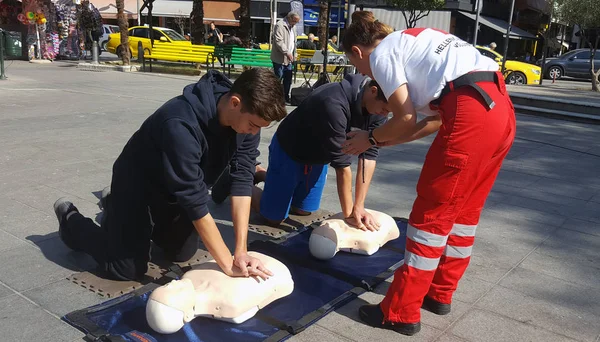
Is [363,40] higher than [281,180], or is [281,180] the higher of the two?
[363,40]

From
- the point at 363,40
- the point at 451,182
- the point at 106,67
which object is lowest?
the point at 106,67

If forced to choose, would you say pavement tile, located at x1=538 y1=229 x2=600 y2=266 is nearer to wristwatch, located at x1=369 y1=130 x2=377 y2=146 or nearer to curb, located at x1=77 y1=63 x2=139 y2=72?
wristwatch, located at x1=369 y1=130 x2=377 y2=146

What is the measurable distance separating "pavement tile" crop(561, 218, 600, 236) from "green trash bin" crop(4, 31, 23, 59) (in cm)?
1875

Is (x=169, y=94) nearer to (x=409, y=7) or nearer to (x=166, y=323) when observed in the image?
(x=166, y=323)

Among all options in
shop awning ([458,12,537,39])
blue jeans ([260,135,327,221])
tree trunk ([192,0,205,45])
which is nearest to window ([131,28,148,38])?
tree trunk ([192,0,205,45])

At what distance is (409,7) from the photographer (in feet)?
83.9

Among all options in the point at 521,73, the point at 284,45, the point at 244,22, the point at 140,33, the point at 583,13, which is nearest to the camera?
the point at 284,45

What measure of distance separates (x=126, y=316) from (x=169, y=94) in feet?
31.0

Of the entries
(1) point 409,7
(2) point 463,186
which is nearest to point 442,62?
(2) point 463,186

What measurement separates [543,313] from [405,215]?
1.74 metres

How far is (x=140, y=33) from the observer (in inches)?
952

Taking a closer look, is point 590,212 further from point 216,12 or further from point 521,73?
point 216,12

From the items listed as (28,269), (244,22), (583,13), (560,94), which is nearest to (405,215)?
(28,269)

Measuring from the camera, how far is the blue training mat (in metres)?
2.62
